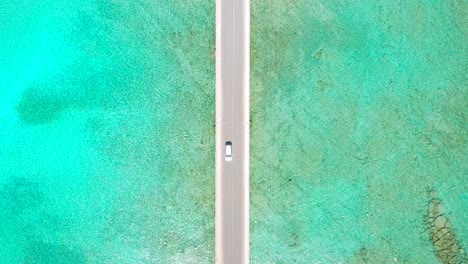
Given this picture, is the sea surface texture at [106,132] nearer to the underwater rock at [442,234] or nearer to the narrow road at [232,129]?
the narrow road at [232,129]

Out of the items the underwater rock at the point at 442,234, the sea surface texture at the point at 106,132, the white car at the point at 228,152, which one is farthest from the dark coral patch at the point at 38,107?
the underwater rock at the point at 442,234

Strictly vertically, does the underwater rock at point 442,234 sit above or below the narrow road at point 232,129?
below

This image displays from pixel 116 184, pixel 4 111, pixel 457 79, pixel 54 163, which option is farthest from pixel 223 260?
pixel 457 79

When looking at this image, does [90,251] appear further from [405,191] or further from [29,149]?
[405,191]

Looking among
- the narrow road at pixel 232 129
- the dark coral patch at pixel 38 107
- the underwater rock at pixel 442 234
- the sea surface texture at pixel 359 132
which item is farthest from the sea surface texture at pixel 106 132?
the underwater rock at pixel 442 234

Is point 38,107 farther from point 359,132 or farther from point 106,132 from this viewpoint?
point 359,132

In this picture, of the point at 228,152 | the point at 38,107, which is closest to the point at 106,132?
the point at 38,107

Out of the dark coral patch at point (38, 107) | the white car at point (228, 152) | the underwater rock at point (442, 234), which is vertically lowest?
the underwater rock at point (442, 234)
